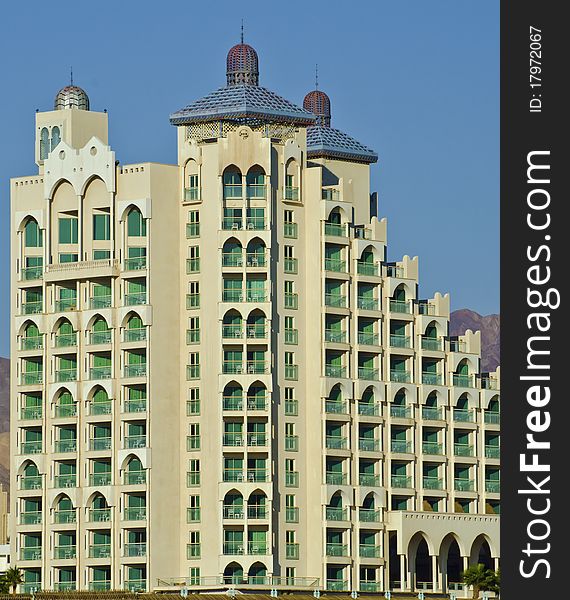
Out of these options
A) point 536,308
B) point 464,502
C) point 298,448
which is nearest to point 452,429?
point 464,502

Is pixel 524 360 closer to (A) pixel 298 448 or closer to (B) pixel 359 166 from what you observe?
(A) pixel 298 448

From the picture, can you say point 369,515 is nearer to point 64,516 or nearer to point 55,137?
point 64,516

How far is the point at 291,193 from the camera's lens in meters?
140

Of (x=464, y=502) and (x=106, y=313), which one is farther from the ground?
(x=106, y=313)

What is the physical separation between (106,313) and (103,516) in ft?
46.4

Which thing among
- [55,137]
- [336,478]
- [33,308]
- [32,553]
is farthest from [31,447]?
[55,137]

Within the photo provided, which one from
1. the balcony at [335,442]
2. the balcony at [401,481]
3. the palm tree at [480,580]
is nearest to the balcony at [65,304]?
the balcony at [335,442]

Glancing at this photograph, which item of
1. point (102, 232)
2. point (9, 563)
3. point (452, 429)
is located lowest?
point (9, 563)

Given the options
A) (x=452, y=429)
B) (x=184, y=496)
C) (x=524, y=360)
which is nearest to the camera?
(x=524, y=360)

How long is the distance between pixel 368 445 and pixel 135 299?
19.8 metres

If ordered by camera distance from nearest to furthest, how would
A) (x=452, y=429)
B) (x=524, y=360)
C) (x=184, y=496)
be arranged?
(x=524, y=360)
(x=184, y=496)
(x=452, y=429)

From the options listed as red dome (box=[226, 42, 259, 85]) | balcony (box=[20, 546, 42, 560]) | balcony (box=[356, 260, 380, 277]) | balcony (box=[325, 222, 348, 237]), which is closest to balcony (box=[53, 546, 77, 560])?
balcony (box=[20, 546, 42, 560])

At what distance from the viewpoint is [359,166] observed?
505ft

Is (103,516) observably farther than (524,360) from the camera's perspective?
Yes
